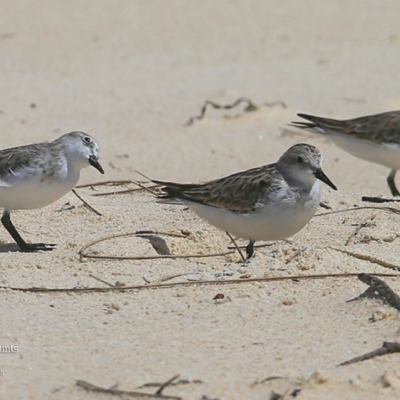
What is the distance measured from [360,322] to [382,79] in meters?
8.64

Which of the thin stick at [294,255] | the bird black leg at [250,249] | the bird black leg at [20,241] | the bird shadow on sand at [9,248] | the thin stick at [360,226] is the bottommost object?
the bird shadow on sand at [9,248]

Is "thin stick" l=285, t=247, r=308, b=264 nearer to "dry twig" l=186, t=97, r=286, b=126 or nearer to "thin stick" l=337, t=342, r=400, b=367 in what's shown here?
"thin stick" l=337, t=342, r=400, b=367

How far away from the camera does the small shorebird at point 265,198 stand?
561cm

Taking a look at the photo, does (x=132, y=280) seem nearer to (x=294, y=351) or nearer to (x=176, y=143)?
(x=294, y=351)

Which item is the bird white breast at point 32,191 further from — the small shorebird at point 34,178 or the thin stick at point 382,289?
the thin stick at point 382,289

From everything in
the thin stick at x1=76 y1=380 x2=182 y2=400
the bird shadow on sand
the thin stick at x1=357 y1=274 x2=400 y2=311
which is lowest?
the bird shadow on sand

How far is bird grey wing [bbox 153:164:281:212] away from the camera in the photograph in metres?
5.76

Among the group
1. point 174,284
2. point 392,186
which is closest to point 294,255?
point 174,284

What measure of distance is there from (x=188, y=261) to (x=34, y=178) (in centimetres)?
107

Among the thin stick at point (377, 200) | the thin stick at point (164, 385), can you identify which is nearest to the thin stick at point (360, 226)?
the thin stick at point (377, 200)

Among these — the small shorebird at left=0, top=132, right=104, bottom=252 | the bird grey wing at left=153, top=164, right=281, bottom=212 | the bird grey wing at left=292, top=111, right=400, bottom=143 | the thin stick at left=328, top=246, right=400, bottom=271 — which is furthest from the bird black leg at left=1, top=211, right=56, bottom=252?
the bird grey wing at left=292, top=111, right=400, bottom=143

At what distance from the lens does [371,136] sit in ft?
27.2

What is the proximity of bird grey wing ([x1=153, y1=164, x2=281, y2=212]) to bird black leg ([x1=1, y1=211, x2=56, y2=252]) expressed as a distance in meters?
0.74

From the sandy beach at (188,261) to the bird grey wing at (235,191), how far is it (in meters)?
0.27
